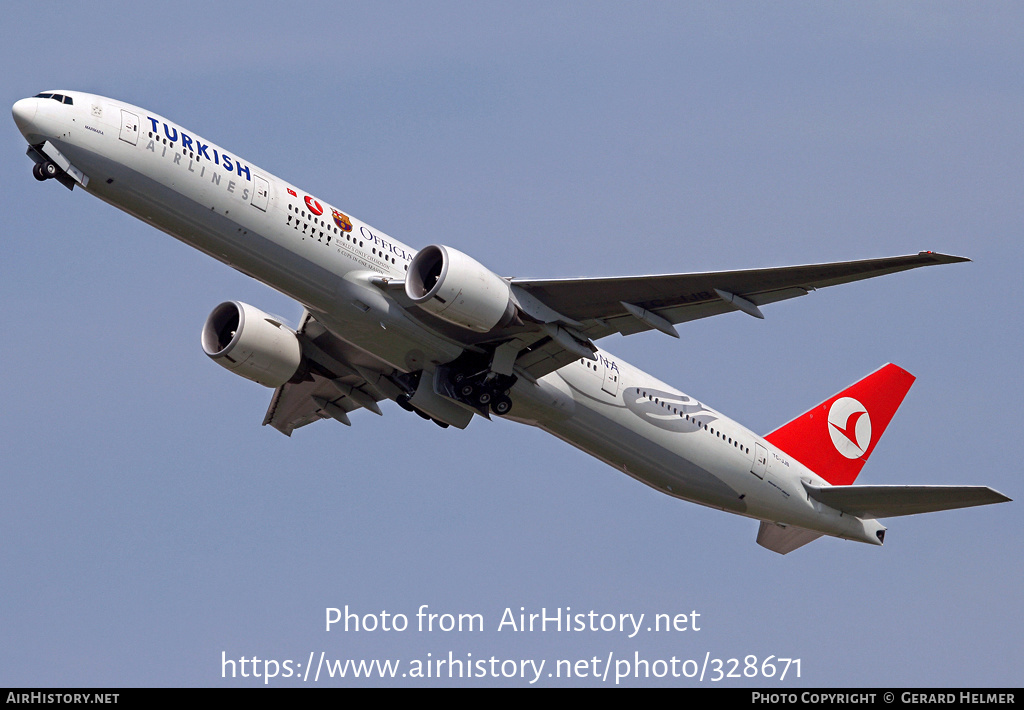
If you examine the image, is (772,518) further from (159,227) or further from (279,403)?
(159,227)

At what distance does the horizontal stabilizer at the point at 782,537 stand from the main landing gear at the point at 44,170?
69.9 ft

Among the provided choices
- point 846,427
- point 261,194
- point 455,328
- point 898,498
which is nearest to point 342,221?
point 261,194

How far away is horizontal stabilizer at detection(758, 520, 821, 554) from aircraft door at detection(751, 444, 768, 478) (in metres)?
2.77

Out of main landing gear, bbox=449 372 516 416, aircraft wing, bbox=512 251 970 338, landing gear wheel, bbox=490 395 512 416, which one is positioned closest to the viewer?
aircraft wing, bbox=512 251 970 338

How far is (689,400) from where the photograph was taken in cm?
3391

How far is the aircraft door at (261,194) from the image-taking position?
2783 centimetres

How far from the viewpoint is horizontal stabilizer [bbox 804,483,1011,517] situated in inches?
1245

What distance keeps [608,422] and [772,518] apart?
6373 mm

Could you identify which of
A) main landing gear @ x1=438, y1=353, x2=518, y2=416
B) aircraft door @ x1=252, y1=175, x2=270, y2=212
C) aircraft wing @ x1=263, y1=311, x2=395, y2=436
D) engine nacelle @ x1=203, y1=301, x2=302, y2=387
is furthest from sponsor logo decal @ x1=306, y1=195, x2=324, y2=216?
main landing gear @ x1=438, y1=353, x2=518, y2=416

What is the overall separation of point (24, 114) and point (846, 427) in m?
23.6

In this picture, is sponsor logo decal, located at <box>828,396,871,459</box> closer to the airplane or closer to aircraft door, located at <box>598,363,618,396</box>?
the airplane

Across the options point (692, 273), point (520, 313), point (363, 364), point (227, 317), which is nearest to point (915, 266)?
point (692, 273)

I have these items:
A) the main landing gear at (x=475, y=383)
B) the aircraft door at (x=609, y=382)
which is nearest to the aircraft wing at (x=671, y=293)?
the aircraft door at (x=609, y=382)

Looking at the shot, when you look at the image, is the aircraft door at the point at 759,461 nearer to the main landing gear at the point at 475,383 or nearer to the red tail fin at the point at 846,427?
the red tail fin at the point at 846,427
